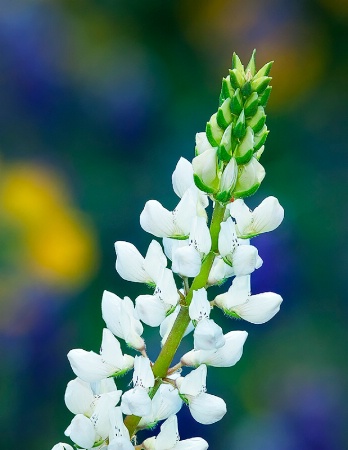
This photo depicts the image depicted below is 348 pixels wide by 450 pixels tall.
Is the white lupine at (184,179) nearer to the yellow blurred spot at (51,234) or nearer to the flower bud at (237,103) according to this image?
the flower bud at (237,103)

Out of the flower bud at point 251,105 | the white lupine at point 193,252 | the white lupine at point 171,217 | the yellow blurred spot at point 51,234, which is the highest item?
the yellow blurred spot at point 51,234

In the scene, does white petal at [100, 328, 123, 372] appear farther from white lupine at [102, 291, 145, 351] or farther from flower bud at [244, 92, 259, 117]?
flower bud at [244, 92, 259, 117]

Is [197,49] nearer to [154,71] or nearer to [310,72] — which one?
[154,71]

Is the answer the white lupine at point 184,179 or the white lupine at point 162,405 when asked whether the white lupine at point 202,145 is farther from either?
the white lupine at point 162,405

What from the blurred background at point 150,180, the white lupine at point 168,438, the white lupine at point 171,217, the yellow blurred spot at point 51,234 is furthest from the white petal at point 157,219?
the yellow blurred spot at point 51,234

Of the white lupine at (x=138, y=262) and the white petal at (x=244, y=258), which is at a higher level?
the white lupine at (x=138, y=262)

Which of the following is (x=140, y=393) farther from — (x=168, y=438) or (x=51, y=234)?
(x=51, y=234)

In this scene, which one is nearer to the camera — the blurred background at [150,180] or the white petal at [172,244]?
the white petal at [172,244]
